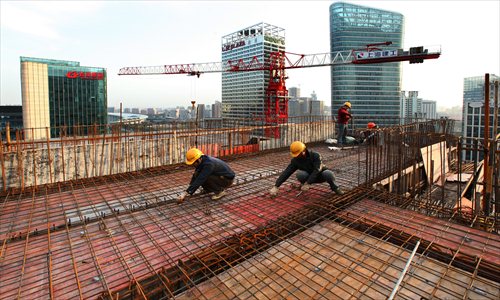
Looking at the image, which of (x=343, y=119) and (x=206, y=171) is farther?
(x=343, y=119)

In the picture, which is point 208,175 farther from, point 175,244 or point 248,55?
point 248,55

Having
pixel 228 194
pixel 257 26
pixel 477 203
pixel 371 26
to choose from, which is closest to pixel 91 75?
pixel 257 26

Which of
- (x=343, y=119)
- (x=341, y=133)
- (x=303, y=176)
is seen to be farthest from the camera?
(x=341, y=133)

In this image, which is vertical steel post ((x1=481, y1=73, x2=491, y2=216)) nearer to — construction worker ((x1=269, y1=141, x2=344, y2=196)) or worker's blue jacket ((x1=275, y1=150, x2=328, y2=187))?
construction worker ((x1=269, y1=141, x2=344, y2=196))

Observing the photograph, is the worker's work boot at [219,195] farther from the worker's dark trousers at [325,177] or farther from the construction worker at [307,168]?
the worker's dark trousers at [325,177]

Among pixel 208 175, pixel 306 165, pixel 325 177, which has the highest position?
pixel 306 165

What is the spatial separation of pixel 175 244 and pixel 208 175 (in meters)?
1.53

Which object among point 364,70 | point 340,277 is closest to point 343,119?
point 340,277

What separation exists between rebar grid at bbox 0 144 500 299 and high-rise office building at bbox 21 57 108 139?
43.4 metres

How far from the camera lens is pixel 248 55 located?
68.8m

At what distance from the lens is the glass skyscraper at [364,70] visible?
73.7m

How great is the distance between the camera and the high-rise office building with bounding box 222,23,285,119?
219 feet

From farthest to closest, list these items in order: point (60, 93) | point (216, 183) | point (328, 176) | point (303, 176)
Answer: point (60, 93)
point (303, 176)
point (216, 183)
point (328, 176)

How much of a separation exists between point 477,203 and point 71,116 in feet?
177
